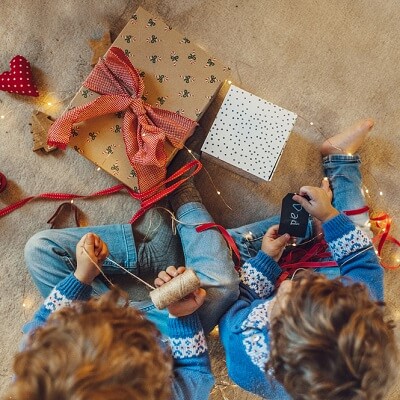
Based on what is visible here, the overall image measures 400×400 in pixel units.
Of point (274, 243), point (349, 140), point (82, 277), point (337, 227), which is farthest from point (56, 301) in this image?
point (349, 140)

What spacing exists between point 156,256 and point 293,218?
30cm

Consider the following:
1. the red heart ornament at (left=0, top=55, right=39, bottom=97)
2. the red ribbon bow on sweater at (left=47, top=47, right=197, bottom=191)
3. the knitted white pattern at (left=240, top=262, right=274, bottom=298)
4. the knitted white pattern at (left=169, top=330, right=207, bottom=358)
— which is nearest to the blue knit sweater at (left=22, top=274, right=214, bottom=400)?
the knitted white pattern at (left=169, top=330, right=207, bottom=358)


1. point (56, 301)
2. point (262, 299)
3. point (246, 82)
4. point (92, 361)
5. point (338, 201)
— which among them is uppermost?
point (246, 82)

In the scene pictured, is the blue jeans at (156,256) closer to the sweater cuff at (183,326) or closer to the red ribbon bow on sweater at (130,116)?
the sweater cuff at (183,326)

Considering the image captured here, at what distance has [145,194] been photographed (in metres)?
1.01

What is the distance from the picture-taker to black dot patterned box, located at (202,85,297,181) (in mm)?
1029

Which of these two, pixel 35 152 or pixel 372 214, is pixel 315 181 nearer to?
pixel 372 214

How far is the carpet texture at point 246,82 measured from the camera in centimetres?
111

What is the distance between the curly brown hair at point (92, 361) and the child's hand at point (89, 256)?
8.4 inches

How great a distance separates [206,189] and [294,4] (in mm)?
488

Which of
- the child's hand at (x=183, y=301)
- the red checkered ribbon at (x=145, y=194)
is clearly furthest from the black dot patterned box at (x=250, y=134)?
the child's hand at (x=183, y=301)

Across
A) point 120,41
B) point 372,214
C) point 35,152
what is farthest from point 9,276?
point 372,214

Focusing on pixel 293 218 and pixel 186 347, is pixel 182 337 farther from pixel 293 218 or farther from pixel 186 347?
pixel 293 218

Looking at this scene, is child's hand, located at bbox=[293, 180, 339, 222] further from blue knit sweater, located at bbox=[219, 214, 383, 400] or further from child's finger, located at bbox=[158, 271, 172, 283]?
child's finger, located at bbox=[158, 271, 172, 283]
